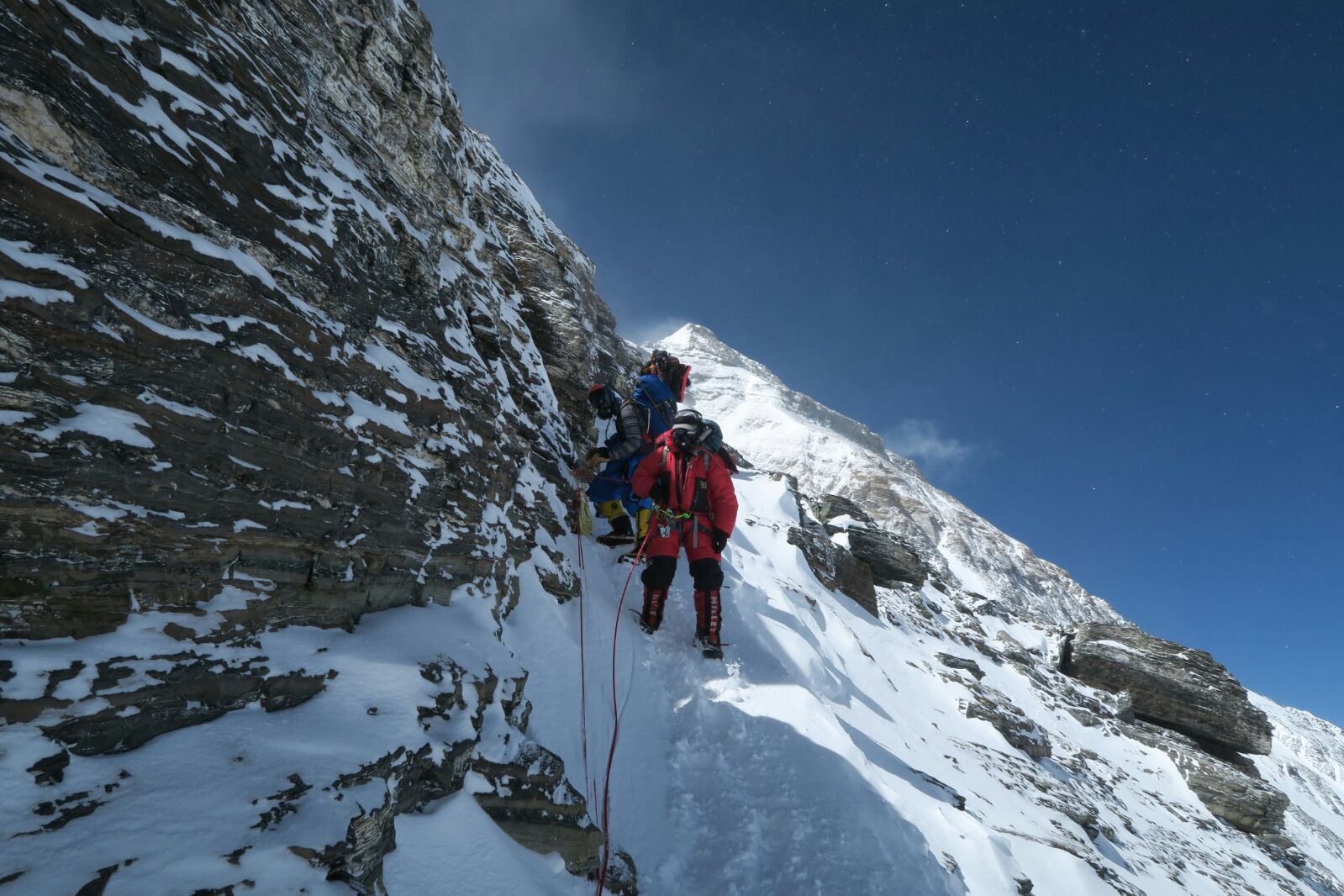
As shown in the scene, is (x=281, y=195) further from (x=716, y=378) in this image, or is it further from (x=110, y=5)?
(x=716, y=378)

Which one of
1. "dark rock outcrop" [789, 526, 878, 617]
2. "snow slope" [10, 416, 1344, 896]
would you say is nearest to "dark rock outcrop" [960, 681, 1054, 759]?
"snow slope" [10, 416, 1344, 896]

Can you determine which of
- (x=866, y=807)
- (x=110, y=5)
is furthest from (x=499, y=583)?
(x=110, y=5)

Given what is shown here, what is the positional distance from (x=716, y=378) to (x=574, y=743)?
114983mm

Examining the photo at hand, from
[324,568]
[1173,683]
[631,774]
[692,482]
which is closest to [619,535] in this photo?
[692,482]

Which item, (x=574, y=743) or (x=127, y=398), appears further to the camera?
(x=574, y=743)

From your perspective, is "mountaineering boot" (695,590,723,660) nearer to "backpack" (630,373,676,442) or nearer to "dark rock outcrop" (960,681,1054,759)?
"backpack" (630,373,676,442)

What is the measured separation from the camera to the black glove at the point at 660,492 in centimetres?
656

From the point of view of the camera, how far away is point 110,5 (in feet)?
9.04

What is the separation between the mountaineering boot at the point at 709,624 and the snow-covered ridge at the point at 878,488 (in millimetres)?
85046

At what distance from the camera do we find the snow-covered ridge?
96.1 meters

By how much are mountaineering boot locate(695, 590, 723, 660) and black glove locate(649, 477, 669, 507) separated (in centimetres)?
122

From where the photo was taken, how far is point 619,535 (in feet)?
24.2

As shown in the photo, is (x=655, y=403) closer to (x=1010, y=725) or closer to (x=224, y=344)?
(x=224, y=344)

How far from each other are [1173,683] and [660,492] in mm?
27670
